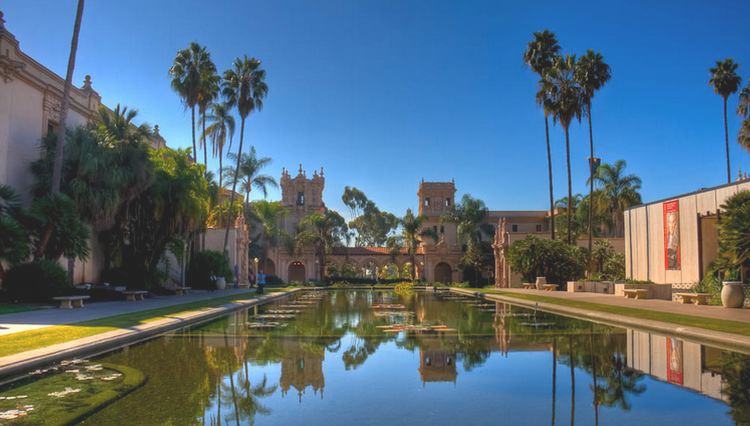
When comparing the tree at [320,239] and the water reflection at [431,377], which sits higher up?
the tree at [320,239]

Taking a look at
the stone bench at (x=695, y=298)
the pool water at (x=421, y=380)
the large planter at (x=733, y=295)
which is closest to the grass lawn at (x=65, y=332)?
the pool water at (x=421, y=380)

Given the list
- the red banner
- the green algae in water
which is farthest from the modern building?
the green algae in water

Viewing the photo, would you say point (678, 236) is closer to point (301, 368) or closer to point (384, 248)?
point (301, 368)

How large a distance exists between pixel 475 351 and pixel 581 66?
3698cm

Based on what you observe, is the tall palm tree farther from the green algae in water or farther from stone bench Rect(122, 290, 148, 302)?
the green algae in water

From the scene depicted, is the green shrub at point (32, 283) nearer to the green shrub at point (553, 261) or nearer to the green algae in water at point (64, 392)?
the green algae in water at point (64, 392)

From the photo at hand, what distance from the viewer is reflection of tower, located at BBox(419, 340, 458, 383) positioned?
365 inches

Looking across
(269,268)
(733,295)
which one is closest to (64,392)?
(733,295)

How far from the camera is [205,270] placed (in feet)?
141

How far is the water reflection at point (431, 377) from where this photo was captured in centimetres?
695

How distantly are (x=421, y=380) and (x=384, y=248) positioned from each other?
68247 millimetres

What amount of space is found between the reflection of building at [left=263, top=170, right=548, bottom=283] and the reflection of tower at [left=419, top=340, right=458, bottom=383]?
48.6 meters

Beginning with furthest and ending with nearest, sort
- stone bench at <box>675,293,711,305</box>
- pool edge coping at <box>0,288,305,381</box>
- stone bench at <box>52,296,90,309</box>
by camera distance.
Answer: stone bench at <box>675,293,711,305</box> → stone bench at <box>52,296,90,309</box> → pool edge coping at <box>0,288,305,381</box>

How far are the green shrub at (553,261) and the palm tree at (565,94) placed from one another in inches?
183
